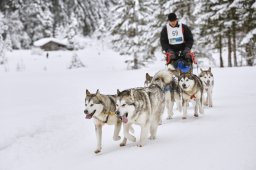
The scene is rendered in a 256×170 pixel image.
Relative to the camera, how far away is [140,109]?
5461 millimetres

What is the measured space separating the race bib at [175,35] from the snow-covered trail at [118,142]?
5.37 feet

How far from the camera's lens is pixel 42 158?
6.55 meters

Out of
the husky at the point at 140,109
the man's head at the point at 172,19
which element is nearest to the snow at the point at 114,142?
the husky at the point at 140,109

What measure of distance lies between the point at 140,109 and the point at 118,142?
49.6 inches

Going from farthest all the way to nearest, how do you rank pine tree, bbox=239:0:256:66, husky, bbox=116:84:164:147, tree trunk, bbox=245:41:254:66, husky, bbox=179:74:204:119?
tree trunk, bbox=245:41:254:66 → pine tree, bbox=239:0:256:66 → husky, bbox=179:74:204:119 → husky, bbox=116:84:164:147

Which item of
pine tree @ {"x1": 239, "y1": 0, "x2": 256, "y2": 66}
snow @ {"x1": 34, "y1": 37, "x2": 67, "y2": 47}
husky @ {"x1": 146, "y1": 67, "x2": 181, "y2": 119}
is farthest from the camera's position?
snow @ {"x1": 34, "y1": 37, "x2": 67, "y2": 47}

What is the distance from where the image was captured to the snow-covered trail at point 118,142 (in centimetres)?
464

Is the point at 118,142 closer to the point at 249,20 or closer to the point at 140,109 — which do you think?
the point at 140,109

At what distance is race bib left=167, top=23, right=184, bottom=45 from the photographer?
8.20m

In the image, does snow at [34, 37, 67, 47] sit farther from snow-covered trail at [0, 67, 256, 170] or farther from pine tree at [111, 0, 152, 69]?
snow-covered trail at [0, 67, 256, 170]

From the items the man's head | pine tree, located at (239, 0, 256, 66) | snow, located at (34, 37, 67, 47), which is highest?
snow, located at (34, 37, 67, 47)

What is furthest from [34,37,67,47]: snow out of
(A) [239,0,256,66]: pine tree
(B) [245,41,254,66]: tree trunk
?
(A) [239,0,256,66]: pine tree

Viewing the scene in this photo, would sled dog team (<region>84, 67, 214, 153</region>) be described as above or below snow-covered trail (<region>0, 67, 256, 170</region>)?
above

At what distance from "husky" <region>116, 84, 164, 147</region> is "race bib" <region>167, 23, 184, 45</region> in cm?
242
